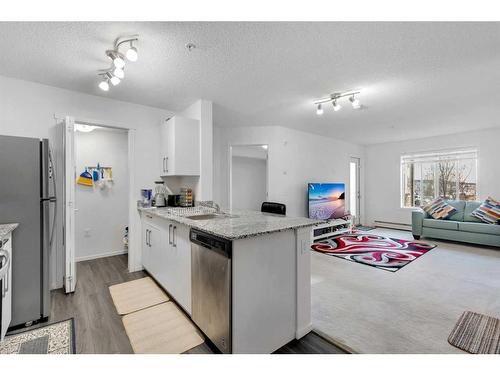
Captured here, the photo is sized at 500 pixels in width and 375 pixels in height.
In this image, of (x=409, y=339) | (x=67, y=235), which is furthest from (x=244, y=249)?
(x=67, y=235)

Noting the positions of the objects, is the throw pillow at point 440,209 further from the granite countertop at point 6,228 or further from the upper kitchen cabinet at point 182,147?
the granite countertop at point 6,228

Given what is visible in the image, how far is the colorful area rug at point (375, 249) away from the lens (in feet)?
11.7

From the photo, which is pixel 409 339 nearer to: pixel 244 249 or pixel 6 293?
pixel 244 249

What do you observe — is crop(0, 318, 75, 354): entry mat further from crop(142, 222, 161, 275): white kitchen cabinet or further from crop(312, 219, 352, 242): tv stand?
crop(312, 219, 352, 242): tv stand

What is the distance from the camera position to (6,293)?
67.5 inches

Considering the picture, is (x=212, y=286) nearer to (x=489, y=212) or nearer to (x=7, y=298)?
(x=7, y=298)

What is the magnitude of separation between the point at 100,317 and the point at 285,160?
155 inches

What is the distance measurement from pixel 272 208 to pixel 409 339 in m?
2.17

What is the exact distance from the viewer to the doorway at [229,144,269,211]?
230 inches

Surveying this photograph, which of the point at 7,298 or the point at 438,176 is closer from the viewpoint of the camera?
the point at 7,298

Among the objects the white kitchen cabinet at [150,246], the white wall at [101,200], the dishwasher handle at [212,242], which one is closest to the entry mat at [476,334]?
the dishwasher handle at [212,242]

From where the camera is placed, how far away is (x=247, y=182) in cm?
609

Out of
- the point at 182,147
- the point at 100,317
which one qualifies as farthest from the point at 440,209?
the point at 100,317
